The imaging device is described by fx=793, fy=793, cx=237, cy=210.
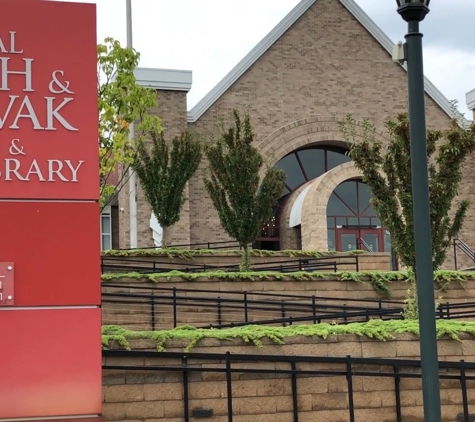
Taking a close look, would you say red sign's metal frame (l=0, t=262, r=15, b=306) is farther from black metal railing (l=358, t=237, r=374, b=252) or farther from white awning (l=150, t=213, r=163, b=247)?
black metal railing (l=358, t=237, r=374, b=252)

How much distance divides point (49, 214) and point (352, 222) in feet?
82.8

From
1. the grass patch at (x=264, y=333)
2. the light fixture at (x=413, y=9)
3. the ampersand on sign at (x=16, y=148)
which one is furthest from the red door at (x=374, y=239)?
the ampersand on sign at (x=16, y=148)

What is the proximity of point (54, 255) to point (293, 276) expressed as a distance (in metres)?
10.6

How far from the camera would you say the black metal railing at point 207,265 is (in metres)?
20.4

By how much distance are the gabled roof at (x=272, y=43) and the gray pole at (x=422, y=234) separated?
23100mm

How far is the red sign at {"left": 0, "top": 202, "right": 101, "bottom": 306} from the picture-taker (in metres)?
6.18

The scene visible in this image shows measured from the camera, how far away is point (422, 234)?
20.3 ft

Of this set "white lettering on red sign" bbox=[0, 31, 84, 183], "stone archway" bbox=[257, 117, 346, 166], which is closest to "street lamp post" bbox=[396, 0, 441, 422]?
"white lettering on red sign" bbox=[0, 31, 84, 183]

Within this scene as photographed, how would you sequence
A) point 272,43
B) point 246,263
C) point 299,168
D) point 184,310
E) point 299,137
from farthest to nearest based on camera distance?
point 299,168 < point 272,43 < point 299,137 < point 246,263 < point 184,310

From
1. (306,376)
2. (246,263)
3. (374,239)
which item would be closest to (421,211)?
(306,376)

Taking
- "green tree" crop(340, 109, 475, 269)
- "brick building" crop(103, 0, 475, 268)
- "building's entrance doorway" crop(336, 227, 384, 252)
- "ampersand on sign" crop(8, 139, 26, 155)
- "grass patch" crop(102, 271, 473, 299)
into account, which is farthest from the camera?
"building's entrance doorway" crop(336, 227, 384, 252)

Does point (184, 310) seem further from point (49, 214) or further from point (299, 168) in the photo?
point (299, 168)

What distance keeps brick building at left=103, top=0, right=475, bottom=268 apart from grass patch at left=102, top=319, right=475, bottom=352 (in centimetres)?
1772

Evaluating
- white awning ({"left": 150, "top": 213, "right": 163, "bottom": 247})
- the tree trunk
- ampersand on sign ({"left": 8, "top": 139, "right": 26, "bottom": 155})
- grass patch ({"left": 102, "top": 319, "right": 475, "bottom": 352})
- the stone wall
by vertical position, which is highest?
white awning ({"left": 150, "top": 213, "right": 163, "bottom": 247})
